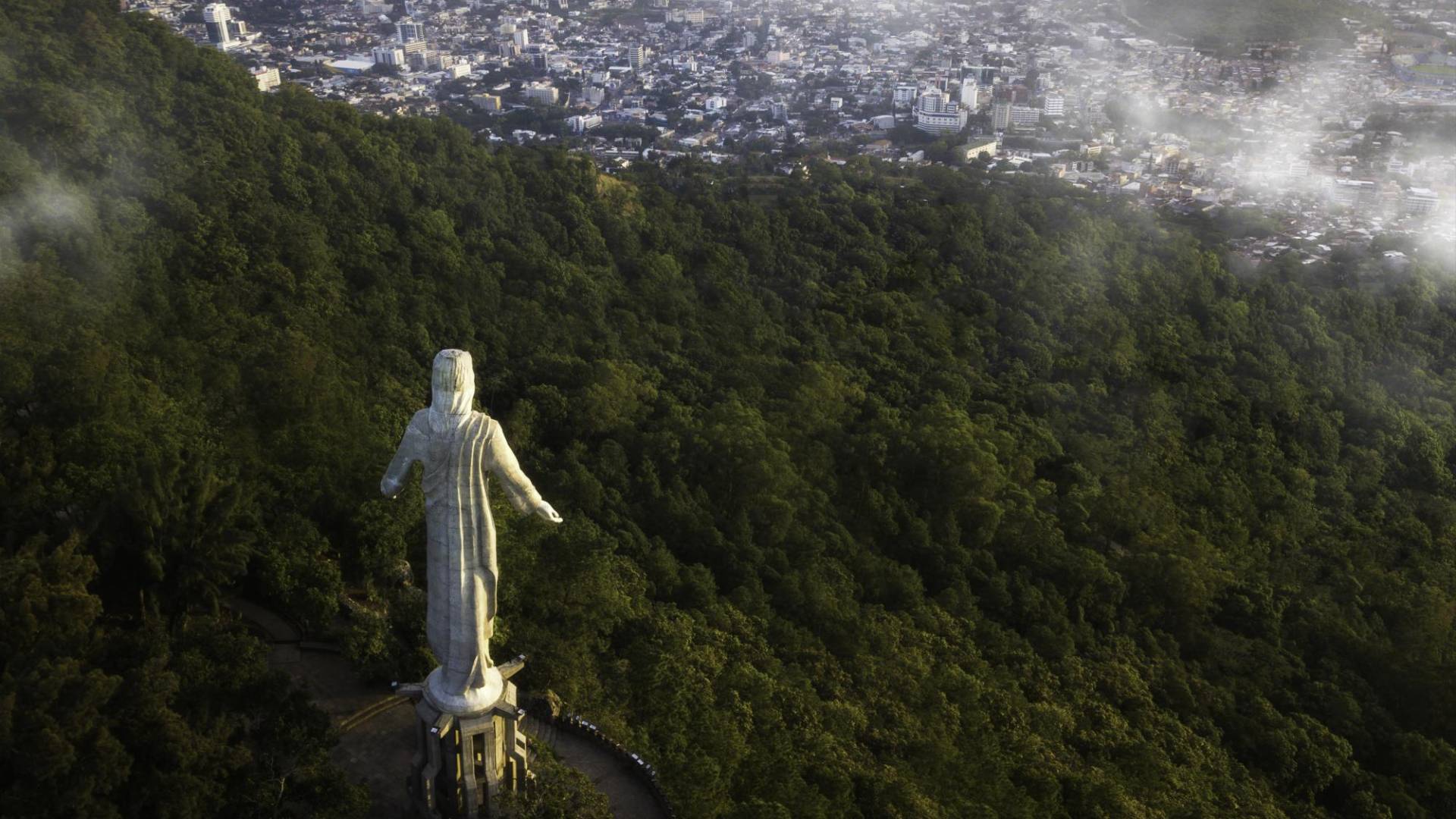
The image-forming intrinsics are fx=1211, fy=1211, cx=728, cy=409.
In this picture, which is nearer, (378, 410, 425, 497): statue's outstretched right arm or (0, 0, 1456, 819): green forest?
(378, 410, 425, 497): statue's outstretched right arm

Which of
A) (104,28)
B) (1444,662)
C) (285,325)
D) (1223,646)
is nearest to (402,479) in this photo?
(285,325)

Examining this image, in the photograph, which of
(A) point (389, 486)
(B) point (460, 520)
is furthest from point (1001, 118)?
(A) point (389, 486)

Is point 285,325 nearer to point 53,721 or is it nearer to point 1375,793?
point 53,721

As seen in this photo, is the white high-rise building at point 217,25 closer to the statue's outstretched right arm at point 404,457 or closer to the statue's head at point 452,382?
the statue's outstretched right arm at point 404,457

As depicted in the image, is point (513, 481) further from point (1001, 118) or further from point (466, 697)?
point (1001, 118)

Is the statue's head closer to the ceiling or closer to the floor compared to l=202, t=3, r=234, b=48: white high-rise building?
closer to the ceiling

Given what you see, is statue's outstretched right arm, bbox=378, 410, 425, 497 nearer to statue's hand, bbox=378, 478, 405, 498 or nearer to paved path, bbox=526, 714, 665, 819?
statue's hand, bbox=378, 478, 405, 498

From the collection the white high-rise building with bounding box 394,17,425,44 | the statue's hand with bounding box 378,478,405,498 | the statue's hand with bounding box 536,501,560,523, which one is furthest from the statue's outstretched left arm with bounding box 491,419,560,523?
the white high-rise building with bounding box 394,17,425,44
